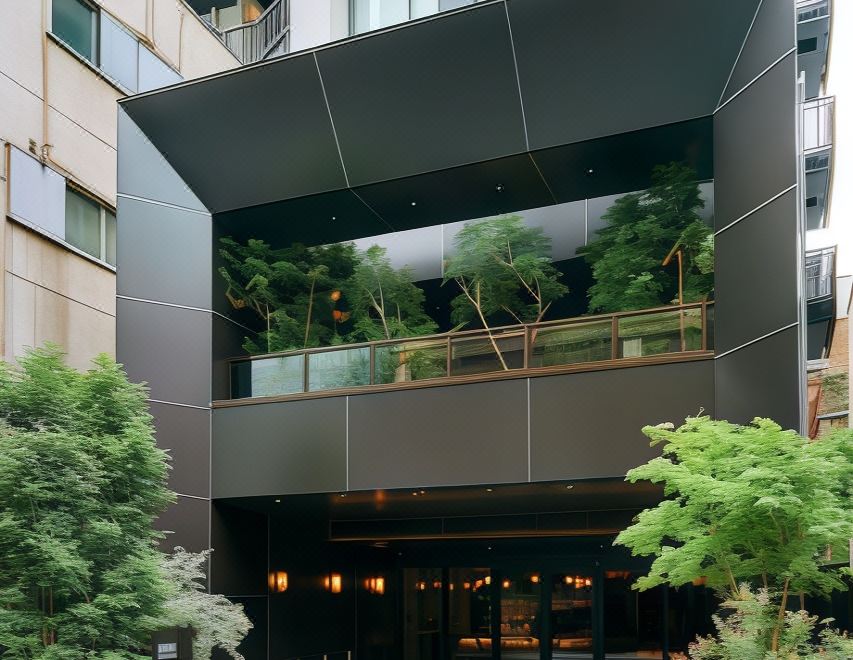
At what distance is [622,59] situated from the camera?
14.6 metres

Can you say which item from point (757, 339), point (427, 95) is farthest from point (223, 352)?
point (757, 339)

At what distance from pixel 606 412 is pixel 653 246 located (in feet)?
12.0

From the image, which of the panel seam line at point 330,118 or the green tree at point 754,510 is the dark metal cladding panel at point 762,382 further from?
the panel seam line at point 330,118

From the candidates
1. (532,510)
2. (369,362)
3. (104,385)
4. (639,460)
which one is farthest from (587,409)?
(104,385)

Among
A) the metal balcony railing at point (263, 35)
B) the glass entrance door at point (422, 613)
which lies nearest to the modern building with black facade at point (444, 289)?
the metal balcony railing at point (263, 35)

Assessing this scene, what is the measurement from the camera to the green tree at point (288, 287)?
18.5 meters

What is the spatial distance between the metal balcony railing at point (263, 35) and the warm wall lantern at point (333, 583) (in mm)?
11938

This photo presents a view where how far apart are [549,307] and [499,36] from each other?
229 inches

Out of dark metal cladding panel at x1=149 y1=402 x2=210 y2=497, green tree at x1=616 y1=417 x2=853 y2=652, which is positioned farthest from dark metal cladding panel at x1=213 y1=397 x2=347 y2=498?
green tree at x1=616 y1=417 x2=853 y2=652

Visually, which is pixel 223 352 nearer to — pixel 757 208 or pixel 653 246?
pixel 653 246

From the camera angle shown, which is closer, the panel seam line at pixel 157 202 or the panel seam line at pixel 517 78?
the panel seam line at pixel 517 78

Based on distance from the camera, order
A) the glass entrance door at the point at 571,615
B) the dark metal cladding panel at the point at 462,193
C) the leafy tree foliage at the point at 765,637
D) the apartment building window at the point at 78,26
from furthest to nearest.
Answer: the glass entrance door at the point at 571,615 → the apartment building window at the point at 78,26 → the dark metal cladding panel at the point at 462,193 → the leafy tree foliage at the point at 765,637

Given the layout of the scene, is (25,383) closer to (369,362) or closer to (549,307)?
(369,362)

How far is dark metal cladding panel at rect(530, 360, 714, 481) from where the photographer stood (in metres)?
14.4
